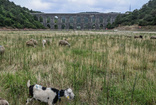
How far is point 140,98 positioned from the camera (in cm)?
184

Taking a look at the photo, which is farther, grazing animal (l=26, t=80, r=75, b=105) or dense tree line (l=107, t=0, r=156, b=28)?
dense tree line (l=107, t=0, r=156, b=28)

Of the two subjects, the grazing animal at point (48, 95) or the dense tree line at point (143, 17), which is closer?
the grazing animal at point (48, 95)

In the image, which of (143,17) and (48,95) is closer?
(48,95)

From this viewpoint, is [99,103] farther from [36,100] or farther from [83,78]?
[36,100]

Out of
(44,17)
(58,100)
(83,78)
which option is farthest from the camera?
(44,17)

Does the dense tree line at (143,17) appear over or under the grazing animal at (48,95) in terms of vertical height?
over

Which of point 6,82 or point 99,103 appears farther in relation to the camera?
point 6,82

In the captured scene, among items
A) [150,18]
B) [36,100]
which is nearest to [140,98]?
[36,100]

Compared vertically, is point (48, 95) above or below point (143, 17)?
below

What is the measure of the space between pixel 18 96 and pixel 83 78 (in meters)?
1.23

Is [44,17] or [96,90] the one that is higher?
[44,17]

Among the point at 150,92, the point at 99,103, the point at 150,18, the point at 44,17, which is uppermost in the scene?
the point at 44,17

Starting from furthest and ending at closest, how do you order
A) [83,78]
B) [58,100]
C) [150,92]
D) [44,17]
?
1. [44,17]
2. [83,78]
3. [150,92]
4. [58,100]

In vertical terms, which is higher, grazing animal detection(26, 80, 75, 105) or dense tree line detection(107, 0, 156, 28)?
dense tree line detection(107, 0, 156, 28)
